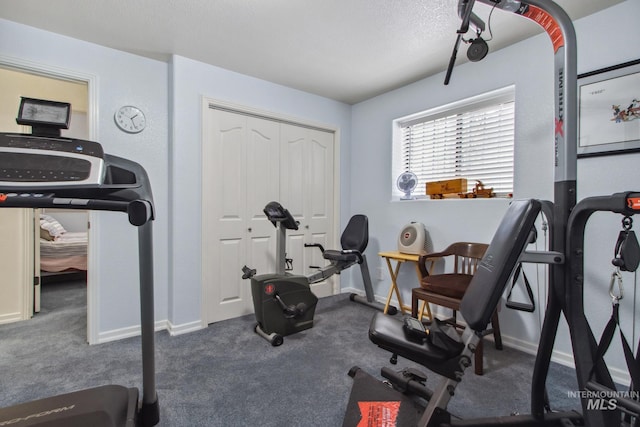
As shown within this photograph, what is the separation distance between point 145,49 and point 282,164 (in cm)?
155

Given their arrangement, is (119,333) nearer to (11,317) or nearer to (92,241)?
(92,241)

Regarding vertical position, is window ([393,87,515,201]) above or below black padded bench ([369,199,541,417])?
above

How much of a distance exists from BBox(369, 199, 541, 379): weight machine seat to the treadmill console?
4.57ft

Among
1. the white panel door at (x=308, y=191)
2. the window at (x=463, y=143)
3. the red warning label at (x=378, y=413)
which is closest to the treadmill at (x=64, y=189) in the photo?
the red warning label at (x=378, y=413)

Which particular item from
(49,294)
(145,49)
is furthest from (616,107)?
(49,294)

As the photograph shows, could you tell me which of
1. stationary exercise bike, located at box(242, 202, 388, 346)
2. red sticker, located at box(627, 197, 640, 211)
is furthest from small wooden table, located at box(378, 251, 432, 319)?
red sticker, located at box(627, 197, 640, 211)

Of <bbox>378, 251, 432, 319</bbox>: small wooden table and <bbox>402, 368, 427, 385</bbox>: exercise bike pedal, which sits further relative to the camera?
<bbox>378, 251, 432, 319</bbox>: small wooden table

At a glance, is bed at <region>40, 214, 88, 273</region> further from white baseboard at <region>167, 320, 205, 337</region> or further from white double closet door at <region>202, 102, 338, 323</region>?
white double closet door at <region>202, 102, 338, 323</region>

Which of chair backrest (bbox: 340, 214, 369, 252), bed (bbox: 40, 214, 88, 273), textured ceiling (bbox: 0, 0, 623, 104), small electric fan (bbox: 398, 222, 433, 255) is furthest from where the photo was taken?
bed (bbox: 40, 214, 88, 273)

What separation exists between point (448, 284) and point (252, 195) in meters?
1.99

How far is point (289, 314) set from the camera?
2453 mm

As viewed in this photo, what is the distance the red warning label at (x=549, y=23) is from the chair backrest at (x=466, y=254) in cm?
150

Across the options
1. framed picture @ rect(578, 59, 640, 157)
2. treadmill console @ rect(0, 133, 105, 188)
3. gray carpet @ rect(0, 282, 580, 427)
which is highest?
framed picture @ rect(578, 59, 640, 157)

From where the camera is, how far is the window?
2.57m
